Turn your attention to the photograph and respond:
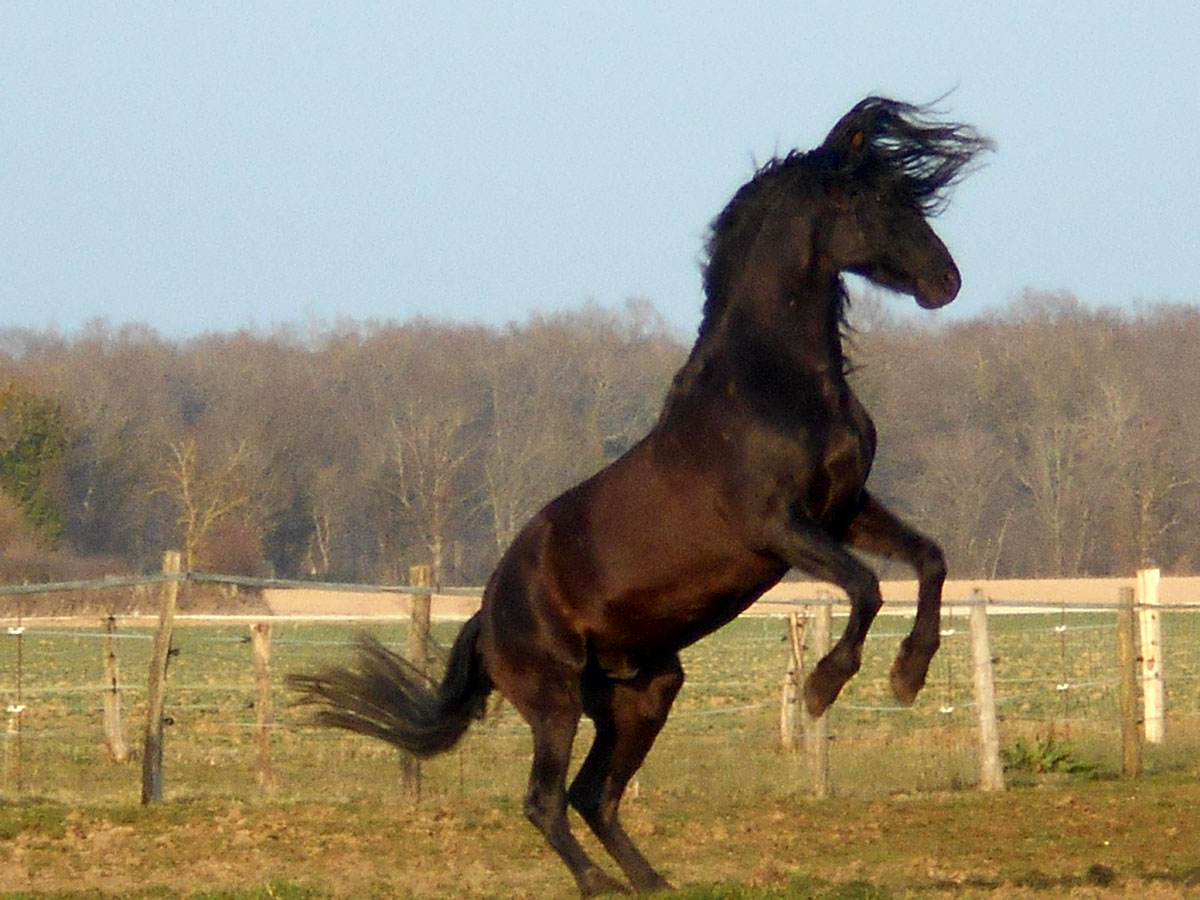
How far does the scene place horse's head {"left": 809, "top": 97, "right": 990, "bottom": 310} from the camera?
5.53 metres

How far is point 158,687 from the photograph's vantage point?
10.2m

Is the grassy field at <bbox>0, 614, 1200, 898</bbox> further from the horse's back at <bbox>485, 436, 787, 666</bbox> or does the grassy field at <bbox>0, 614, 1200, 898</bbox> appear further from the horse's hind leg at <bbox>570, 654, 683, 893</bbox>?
the horse's back at <bbox>485, 436, 787, 666</bbox>

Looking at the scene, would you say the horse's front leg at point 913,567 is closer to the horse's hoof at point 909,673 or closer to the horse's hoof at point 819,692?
the horse's hoof at point 909,673

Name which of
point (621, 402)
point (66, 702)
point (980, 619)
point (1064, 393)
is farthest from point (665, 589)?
point (1064, 393)

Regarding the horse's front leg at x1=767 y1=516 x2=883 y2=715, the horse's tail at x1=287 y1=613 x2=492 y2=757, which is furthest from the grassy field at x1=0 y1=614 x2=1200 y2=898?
the horse's front leg at x1=767 y1=516 x2=883 y2=715

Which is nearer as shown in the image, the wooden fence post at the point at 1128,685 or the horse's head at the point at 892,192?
the horse's head at the point at 892,192

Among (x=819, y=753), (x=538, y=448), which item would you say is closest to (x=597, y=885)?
(x=819, y=753)

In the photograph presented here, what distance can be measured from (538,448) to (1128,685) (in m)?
40.2

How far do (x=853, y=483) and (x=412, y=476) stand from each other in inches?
1853

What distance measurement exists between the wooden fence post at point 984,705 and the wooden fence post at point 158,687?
502 cm

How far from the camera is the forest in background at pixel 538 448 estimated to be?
161 ft

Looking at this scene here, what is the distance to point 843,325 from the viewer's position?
5.77 meters

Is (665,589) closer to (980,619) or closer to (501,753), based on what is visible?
(980,619)

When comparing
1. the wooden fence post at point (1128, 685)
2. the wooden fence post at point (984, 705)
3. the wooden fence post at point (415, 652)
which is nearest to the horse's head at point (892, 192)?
the wooden fence post at point (415, 652)
